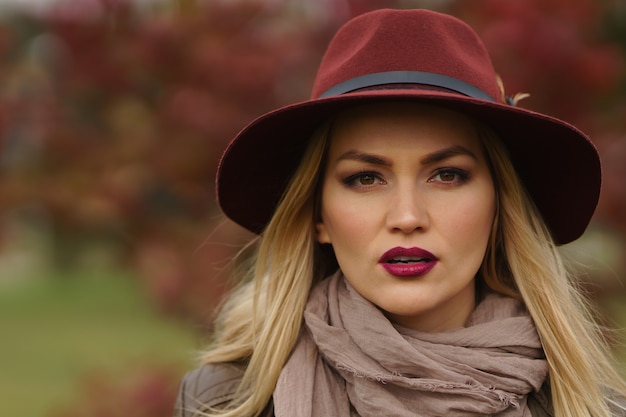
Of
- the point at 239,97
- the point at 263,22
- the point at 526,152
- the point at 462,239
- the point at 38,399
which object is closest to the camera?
the point at 462,239

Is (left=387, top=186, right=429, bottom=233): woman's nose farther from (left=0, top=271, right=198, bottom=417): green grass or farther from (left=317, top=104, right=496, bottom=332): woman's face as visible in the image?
(left=0, top=271, right=198, bottom=417): green grass

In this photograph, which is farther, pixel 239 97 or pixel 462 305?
pixel 239 97

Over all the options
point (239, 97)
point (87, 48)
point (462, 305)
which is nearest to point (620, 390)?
point (462, 305)

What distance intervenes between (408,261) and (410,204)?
0.15 metres

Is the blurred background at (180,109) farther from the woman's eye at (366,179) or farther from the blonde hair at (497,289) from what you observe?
the woman's eye at (366,179)

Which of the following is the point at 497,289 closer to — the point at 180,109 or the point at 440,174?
the point at 440,174

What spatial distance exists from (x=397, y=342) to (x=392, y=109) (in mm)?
606

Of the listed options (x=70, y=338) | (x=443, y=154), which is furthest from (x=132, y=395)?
(x=70, y=338)

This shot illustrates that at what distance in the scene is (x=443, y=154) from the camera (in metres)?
2.50

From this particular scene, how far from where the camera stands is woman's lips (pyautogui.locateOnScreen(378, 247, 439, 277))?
245cm

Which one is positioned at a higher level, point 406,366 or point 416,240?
point 416,240

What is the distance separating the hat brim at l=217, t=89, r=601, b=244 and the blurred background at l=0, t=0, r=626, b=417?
139 cm

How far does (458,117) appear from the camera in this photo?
101 inches

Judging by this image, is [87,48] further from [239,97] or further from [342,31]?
[342,31]
